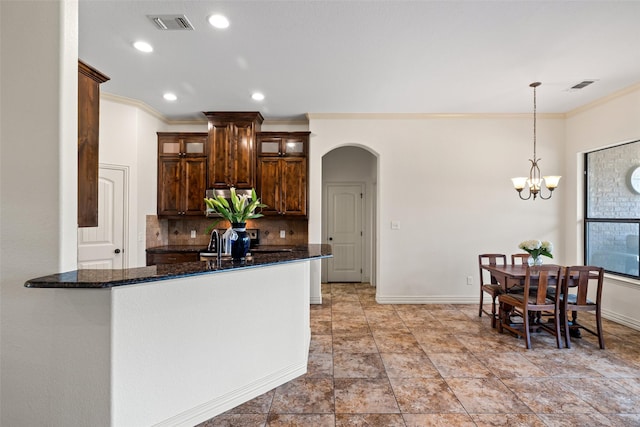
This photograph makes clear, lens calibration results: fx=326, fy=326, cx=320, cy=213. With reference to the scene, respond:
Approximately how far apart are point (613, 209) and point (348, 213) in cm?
408

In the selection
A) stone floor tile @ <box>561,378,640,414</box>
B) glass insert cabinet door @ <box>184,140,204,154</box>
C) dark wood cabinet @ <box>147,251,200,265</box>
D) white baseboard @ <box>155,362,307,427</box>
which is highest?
glass insert cabinet door @ <box>184,140,204,154</box>

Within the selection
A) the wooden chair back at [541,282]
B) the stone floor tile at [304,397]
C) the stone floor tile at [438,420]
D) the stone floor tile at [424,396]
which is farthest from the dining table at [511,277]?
the stone floor tile at [304,397]

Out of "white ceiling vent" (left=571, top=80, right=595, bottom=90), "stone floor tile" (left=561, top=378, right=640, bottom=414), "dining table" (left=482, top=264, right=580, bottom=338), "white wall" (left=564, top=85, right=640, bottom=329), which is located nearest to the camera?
"stone floor tile" (left=561, top=378, right=640, bottom=414)

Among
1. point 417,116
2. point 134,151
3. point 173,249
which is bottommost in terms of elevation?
point 173,249

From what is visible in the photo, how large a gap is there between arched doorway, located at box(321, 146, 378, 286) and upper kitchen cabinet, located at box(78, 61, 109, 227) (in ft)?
15.3

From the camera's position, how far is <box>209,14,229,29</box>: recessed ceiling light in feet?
8.51

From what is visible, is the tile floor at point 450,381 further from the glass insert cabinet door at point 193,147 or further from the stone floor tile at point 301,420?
the glass insert cabinet door at point 193,147

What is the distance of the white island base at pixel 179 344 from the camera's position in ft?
5.84

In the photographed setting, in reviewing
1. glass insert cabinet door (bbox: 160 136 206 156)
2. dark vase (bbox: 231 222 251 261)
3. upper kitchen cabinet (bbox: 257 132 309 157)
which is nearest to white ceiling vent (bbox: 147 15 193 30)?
dark vase (bbox: 231 222 251 261)

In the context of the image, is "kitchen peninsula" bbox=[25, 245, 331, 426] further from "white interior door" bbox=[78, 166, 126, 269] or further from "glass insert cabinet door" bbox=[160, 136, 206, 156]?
"glass insert cabinet door" bbox=[160, 136, 206, 156]

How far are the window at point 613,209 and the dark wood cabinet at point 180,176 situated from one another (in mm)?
5720

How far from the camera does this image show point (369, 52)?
3129 millimetres

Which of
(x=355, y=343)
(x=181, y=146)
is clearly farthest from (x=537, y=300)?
(x=181, y=146)

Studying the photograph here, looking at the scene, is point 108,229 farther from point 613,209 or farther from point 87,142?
point 613,209
